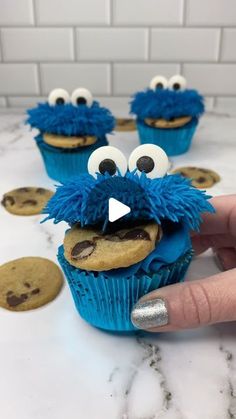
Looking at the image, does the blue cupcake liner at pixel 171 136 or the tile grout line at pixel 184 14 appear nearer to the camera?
the blue cupcake liner at pixel 171 136

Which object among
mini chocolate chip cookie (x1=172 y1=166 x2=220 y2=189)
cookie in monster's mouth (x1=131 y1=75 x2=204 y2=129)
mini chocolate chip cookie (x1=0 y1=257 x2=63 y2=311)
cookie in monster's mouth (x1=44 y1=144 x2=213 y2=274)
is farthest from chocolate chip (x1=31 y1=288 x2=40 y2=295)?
cookie in monster's mouth (x1=131 y1=75 x2=204 y2=129)

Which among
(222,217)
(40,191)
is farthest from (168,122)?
(222,217)

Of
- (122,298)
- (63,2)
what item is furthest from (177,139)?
(122,298)

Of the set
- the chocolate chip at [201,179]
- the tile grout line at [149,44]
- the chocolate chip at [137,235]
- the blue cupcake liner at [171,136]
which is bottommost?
the chocolate chip at [201,179]

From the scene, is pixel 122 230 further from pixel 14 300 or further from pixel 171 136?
pixel 171 136

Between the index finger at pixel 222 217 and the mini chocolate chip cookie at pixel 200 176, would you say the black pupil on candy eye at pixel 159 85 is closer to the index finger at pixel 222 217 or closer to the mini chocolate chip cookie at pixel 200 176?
the mini chocolate chip cookie at pixel 200 176

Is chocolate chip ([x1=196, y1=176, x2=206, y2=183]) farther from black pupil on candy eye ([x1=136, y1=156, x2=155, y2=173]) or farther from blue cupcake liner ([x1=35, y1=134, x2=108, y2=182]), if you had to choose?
black pupil on candy eye ([x1=136, y1=156, x2=155, y2=173])

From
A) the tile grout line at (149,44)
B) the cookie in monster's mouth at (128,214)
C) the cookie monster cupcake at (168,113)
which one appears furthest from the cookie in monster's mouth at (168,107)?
the cookie in monster's mouth at (128,214)
